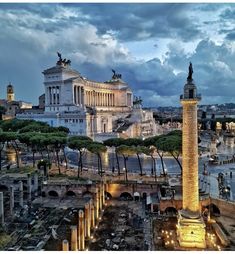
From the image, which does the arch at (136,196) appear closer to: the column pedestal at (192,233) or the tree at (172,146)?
the tree at (172,146)

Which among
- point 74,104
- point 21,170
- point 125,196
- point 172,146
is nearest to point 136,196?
point 125,196

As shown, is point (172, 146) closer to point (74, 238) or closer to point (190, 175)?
point (190, 175)

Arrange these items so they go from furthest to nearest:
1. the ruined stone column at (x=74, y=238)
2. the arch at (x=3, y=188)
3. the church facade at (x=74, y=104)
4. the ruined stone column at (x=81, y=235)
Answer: the church facade at (x=74, y=104) → the arch at (x=3, y=188) → the ruined stone column at (x=81, y=235) → the ruined stone column at (x=74, y=238)

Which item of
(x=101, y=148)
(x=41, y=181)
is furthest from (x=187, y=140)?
(x=41, y=181)

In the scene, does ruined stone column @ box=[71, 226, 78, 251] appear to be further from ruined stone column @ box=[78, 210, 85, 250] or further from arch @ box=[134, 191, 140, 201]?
arch @ box=[134, 191, 140, 201]

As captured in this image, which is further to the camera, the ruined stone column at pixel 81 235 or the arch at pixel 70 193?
the arch at pixel 70 193

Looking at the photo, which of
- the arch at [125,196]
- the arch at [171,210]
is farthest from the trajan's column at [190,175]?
the arch at [125,196]

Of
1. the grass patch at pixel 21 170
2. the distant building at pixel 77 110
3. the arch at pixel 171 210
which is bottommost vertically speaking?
→ the arch at pixel 171 210
